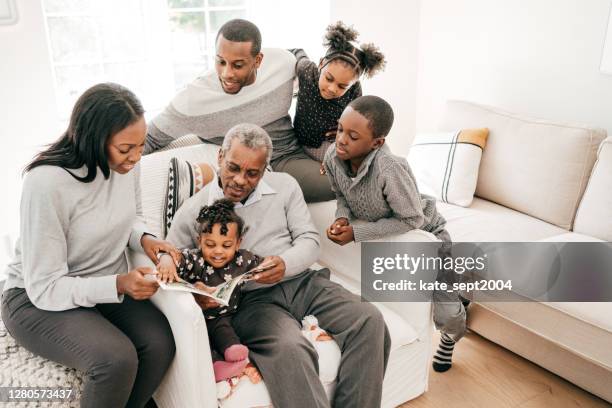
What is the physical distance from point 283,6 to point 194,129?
1567 mm

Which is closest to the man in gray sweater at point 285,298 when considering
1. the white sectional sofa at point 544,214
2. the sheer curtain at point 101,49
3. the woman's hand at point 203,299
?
the woman's hand at point 203,299

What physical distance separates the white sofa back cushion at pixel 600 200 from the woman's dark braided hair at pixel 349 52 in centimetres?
96

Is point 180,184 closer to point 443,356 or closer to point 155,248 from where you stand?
point 155,248

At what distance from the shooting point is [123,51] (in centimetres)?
293

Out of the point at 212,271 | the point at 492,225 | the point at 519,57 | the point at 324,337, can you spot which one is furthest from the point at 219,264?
the point at 519,57

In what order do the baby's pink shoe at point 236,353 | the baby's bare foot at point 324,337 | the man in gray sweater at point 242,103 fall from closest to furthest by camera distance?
the baby's pink shoe at point 236,353
the baby's bare foot at point 324,337
the man in gray sweater at point 242,103

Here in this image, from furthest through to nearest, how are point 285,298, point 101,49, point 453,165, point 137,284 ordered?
point 101,49
point 453,165
point 285,298
point 137,284

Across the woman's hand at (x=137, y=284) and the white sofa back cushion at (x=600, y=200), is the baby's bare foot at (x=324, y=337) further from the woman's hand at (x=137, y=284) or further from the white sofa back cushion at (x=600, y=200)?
the white sofa back cushion at (x=600, y=200)

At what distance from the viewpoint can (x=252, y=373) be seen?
4.89 ft

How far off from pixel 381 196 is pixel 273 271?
18.0 inches

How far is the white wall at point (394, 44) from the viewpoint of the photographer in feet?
10.2

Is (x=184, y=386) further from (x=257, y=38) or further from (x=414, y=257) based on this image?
(x=257, y=38)

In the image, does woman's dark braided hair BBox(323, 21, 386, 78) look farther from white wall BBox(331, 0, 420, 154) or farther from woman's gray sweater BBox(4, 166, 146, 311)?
white wall BBox(331, 0, 420, 154)

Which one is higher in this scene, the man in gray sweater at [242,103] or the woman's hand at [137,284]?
the man in gray sweater at [242,103]
